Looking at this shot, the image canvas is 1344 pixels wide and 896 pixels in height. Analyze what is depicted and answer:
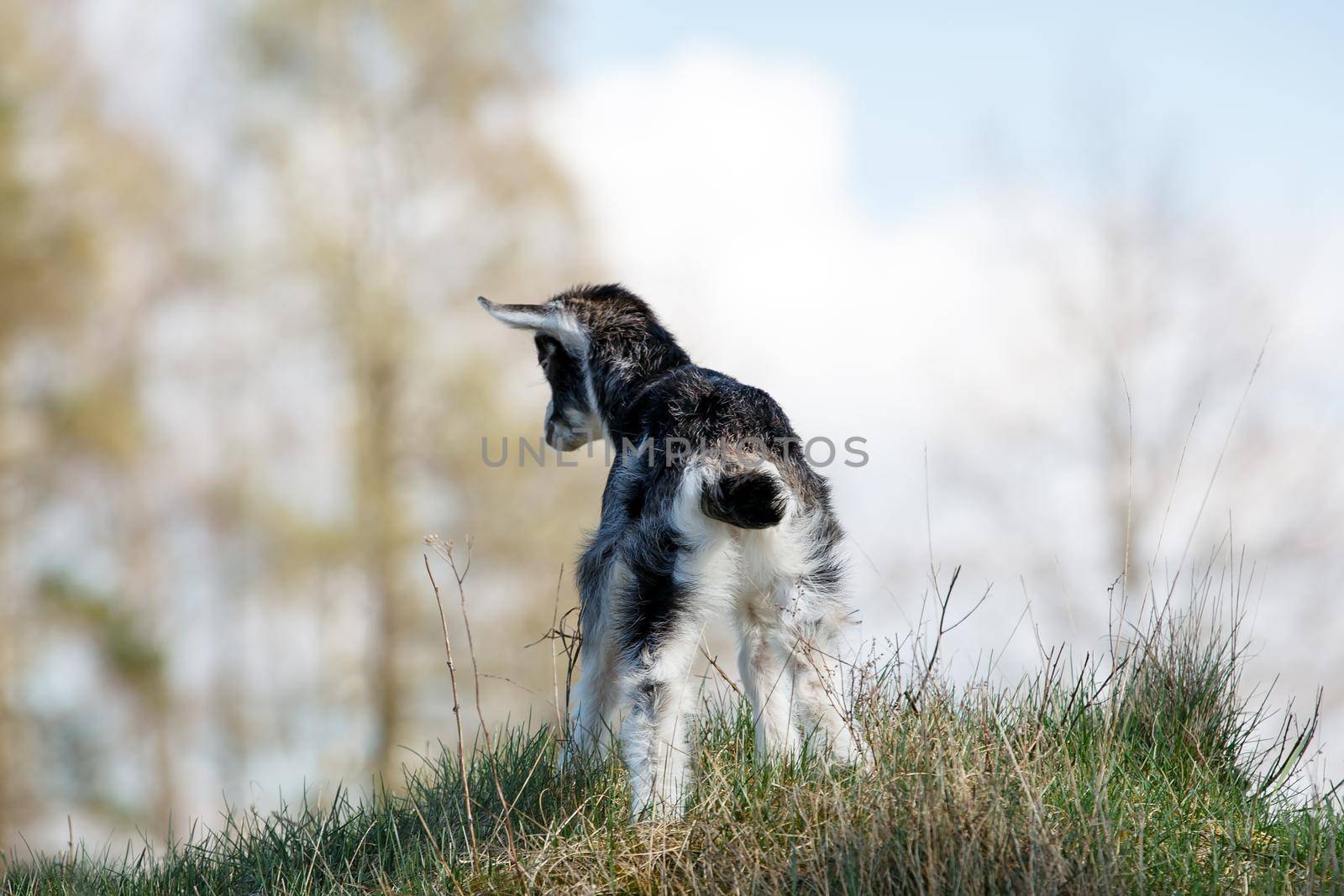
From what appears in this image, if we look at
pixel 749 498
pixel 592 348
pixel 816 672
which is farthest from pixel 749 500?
pixel 592 348

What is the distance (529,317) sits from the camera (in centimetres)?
598

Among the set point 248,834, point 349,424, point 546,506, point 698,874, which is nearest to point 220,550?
point 349,424

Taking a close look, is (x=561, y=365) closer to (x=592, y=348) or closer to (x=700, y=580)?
(x=592, y=348)

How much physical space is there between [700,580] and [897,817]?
1.28 meters

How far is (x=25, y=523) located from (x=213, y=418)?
2739mm

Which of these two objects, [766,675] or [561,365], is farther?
[561,365]

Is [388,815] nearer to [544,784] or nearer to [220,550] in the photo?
[544,784]

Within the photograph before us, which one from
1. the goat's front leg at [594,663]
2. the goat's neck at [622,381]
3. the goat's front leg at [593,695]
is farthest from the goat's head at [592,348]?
the goat's front leg at [593,695]

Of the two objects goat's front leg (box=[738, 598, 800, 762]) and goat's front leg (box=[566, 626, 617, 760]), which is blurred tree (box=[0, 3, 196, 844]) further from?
goat's front leg (box=[738, 598, 800, 762])

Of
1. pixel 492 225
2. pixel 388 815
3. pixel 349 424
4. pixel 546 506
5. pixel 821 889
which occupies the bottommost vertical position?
pixel 821 889

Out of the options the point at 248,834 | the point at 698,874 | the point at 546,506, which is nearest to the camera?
→ the point at 698,874

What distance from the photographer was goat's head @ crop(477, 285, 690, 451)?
5766 millimetres

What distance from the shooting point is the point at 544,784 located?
195 inches

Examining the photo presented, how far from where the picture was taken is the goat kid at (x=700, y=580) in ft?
14.7
